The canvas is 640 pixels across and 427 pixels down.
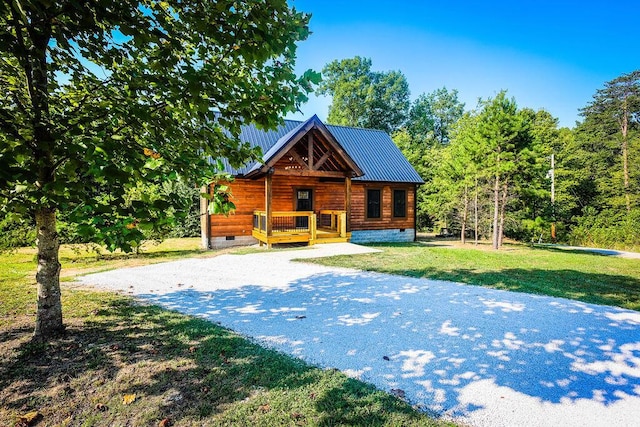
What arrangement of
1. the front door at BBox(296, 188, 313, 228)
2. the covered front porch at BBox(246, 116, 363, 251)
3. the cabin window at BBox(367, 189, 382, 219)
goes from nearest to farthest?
the covered front porch at BBox(246, 116, 363, 251), the front door at BBox(296, 188, 313, 228), the cabin window at BBox(367, 189, 382, 219)

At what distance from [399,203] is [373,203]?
1885 mm

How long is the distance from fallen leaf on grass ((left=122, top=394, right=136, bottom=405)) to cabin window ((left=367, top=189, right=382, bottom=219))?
54.6ft

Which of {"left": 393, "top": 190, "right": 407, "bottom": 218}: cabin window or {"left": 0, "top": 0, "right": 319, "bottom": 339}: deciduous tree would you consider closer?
{"left": 0, "top": 0, "right": 319, "bottom": 339}: deciduous tree

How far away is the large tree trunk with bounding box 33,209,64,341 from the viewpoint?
12.9 feet

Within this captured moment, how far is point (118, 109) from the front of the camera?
3.07 metres

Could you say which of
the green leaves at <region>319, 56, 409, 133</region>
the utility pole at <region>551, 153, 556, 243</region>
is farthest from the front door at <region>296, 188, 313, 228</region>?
the green leaves at <region>319, 56, 409, 133</region>

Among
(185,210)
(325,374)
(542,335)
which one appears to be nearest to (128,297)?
(185,210)

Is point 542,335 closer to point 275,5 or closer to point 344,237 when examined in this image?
point 275,5

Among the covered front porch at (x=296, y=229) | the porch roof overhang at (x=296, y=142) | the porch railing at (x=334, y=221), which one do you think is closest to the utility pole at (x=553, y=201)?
the porch railing at (x=334, y=221)

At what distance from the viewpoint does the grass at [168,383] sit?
2.76 metres

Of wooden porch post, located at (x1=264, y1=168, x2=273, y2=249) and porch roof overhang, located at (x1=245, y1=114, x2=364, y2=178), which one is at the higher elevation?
porch roof overhang, located at (x1=245, y1=114, x2=364, y2=178)

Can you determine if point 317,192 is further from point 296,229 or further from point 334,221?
point 296,229

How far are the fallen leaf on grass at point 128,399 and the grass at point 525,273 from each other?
709cm

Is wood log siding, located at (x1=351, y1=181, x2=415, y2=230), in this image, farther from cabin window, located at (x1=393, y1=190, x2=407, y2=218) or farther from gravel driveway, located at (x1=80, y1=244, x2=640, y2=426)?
gravel driveway, located at (x1=80, y1=244, x2=640, y2=426)
